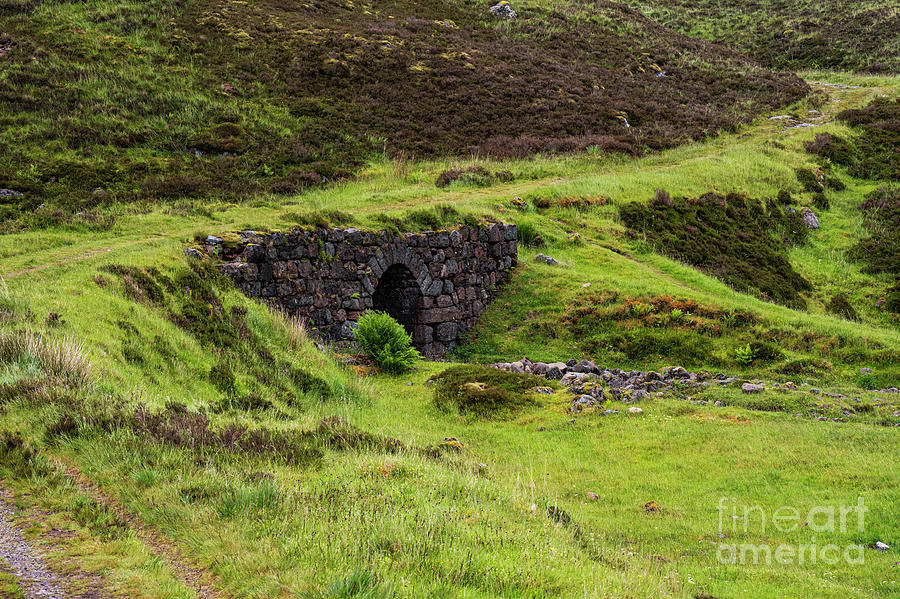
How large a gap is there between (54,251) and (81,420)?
34.1 feet

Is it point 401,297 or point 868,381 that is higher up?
point 401,297

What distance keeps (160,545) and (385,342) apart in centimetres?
1157

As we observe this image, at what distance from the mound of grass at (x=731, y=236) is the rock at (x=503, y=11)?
111ft

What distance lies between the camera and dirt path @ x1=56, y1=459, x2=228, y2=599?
4.50 metres

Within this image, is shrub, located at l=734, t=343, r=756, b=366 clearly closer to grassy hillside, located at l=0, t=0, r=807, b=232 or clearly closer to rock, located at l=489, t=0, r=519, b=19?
grassy hillside, located at l=0, t=0, r=807, b=232

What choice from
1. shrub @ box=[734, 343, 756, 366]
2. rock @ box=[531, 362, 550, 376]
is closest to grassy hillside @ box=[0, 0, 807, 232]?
rock @ box=[531, 362, 550, 376]

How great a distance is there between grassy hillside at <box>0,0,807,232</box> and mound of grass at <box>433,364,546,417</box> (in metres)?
10.7

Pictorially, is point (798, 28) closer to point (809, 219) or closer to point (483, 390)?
point (809, 219)

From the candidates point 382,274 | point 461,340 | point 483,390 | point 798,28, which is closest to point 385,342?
point 483,390

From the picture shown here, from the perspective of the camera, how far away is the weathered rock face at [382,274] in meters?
17.3

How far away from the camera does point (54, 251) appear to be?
15406 millimetres

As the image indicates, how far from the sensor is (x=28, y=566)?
14.3 feet

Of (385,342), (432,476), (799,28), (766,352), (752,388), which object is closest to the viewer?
(432,476)

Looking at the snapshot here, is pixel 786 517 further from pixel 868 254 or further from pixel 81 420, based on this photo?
pixel 868 254
